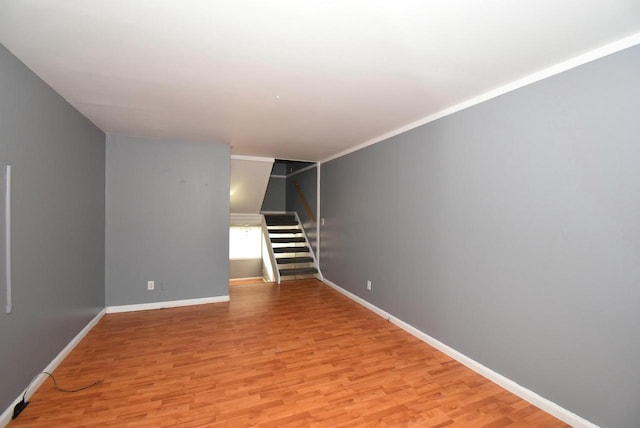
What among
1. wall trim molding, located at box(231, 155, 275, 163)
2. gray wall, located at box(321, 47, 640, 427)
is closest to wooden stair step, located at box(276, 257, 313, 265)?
wall trim molding, located at box(231, 155, 275, 163)

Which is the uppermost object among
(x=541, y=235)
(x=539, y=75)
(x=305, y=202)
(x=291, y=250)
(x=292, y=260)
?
(x=539, y=75)

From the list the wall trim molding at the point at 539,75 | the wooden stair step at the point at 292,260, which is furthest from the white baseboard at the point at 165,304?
the wall trim molding at the point at 539,75

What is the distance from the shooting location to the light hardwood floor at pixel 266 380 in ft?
6.24

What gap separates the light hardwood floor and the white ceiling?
2.39 meters

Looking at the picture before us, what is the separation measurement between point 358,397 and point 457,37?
98.3 inches

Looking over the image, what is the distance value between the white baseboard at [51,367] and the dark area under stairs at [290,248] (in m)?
3.01

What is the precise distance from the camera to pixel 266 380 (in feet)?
7.62

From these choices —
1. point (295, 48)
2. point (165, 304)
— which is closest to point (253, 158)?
point (165, 304)

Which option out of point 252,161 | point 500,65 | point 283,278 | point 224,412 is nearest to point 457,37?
point 500,65

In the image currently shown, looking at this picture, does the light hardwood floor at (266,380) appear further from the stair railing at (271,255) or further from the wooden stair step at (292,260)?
the wooden stair step at (292,260)

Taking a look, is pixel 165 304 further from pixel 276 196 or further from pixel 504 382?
pixel 276 196

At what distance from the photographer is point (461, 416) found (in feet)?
6.37

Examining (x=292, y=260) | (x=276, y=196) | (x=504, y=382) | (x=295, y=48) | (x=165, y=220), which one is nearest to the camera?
(x=295, y=48)

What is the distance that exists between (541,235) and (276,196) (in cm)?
708
